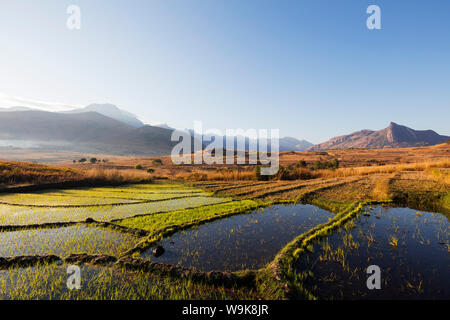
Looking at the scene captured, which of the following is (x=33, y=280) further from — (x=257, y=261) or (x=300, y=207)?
(x=300, y=207)

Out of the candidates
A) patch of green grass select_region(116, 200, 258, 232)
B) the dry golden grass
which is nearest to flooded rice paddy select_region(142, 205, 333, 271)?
patch of green grass select_region(116, 200, 258, 232)

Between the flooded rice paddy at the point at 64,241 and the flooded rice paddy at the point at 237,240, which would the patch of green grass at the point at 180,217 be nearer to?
the flooded rice paddy at the point at 237,240

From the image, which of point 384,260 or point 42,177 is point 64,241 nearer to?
point 384,260

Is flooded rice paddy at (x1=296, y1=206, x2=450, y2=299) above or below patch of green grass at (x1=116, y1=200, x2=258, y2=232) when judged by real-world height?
above

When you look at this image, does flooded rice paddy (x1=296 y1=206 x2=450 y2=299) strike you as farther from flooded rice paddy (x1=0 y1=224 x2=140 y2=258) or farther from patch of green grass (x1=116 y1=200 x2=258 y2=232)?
flooded rice paddy (x1=0 y1=224 x2=140 y2=258)

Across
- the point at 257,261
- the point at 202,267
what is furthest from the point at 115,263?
the point at 257,261

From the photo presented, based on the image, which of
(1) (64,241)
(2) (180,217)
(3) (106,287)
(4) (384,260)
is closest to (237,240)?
(2) (180,217)

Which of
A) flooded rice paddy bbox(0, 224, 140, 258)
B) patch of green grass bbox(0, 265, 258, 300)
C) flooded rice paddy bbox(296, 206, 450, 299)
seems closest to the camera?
patch of green grass bbox(0, 265, 258, 300)
